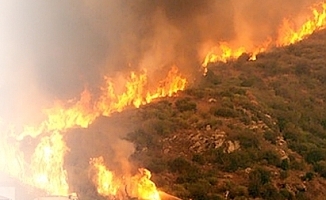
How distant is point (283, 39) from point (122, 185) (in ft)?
72.9

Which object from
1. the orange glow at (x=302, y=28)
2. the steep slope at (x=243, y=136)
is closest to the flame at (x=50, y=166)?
the steep slope at (x=243, y=136)

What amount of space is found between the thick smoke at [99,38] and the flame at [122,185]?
647 cm

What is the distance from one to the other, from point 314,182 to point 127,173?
23.7ft

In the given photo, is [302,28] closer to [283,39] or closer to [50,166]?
[283,39]

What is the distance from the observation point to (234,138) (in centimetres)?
2714

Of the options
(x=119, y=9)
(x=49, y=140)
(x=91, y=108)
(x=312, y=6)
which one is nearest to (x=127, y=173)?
(x=49, y=140)

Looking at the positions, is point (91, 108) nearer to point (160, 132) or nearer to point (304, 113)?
point (160, 132)

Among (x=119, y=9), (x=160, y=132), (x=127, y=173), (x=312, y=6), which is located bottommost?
(x=127, y=173)

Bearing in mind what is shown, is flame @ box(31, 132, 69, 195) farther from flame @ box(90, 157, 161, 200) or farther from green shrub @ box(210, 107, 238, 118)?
green shrub @ box(210, 107, 238, 118)

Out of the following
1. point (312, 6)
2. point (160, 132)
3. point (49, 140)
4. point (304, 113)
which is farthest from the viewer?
point (312, 6)

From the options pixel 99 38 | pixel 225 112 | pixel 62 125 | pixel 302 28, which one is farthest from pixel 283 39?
pixel 62 125

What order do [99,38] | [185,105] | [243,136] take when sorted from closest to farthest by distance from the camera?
[243,136], [185,105], [99,38]

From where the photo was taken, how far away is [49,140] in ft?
81.0

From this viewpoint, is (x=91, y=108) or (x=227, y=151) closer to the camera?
(x=227, y=151)
